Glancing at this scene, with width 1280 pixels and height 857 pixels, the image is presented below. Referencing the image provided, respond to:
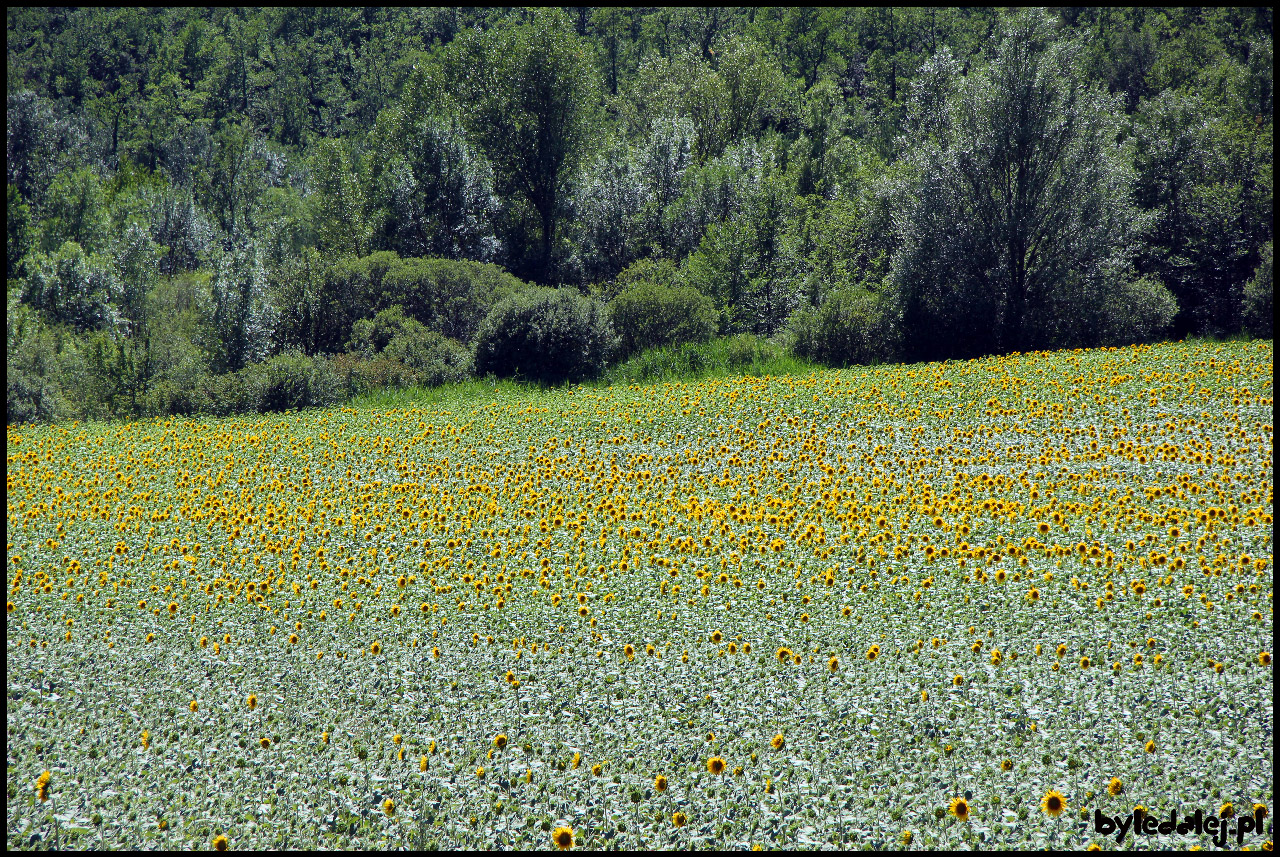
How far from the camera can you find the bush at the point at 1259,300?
2559cm

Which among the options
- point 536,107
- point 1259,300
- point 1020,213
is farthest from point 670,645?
point 536,107

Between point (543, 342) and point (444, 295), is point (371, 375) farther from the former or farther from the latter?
point (444, 295)

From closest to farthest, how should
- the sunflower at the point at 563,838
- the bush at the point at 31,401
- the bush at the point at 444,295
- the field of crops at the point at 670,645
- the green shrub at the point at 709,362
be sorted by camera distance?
the sunflower at the point at 563,838, the field of crops at the point at 670,645, the bush at the point at 31,401, the green shrub at the point at 709,362, the bush at the point at 444,295

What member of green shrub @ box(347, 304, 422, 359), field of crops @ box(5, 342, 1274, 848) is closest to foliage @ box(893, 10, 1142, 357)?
field of crops @ box(5, 342, 1274, 848)

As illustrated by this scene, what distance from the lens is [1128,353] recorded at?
1842cm

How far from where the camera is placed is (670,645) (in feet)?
22.1

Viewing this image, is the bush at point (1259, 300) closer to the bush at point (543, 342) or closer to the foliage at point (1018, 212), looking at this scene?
the foliage at point (1018, 212)

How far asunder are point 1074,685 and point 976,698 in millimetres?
653

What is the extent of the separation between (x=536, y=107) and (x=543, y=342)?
68.6ft

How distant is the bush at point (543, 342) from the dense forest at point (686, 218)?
0.09m

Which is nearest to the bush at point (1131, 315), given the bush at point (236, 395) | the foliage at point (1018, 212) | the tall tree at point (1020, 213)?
the tall tree at point (1020, 213)

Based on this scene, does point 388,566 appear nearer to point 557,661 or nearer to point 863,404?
point 557,661

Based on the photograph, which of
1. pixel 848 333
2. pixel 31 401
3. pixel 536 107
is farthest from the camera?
pixel 536 107

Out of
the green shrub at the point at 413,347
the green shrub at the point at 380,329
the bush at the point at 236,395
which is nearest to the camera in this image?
the bush at the point at 236,395
